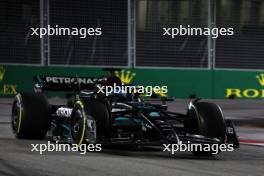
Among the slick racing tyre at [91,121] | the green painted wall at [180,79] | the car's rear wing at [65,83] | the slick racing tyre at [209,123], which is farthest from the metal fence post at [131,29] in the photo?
the slick racing tyre at [91,121]

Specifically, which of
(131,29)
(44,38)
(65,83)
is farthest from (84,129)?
(131,29)

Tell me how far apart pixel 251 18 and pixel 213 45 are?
2467mm

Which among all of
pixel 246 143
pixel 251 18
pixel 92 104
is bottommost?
pixel 246 143

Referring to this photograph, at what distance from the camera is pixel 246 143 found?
12.7 meters

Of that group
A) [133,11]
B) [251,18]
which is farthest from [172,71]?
[251,18]

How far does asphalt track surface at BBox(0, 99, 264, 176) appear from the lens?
320 inches

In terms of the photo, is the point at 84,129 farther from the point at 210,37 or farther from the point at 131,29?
the point at 210,37

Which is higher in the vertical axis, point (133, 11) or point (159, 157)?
point (133, 11)

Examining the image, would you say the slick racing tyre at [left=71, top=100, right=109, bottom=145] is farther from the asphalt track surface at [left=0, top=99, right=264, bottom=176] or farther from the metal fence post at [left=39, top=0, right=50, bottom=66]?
the metal fence post at [left=39, top=0, right=50, bottom=66]

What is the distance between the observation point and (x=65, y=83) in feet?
Answer: 40.2

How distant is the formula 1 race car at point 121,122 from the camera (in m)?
9.78

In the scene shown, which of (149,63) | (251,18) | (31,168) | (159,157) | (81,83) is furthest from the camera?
(251,18)

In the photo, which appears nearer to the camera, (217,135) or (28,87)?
(217,135)

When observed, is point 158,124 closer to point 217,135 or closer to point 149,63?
point 217,135
